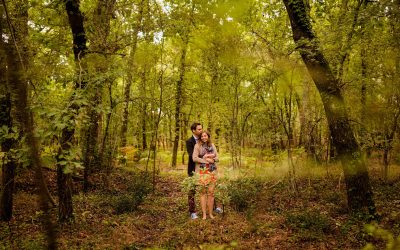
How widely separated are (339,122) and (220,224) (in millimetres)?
3435

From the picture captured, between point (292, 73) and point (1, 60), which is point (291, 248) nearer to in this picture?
point (292, 73)

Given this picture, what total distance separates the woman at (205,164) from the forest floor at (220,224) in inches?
19.5

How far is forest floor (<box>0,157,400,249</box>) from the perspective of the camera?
5.94 metres

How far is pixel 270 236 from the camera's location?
20.6 feet

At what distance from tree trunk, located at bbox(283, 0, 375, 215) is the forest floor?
517 mm

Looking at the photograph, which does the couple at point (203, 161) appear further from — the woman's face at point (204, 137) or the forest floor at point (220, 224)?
the forest floor at point (220, 224)

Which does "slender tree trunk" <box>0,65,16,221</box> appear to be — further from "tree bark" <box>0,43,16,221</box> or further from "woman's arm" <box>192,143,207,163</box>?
"woman's arm" <box>192,143,207,163</box>

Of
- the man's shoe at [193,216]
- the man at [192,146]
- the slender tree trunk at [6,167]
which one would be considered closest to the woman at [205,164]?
the man at [192,146]

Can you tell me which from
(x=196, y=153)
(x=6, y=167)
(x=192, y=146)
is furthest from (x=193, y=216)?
(x=6, y=167)

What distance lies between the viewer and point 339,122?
7.16 meters

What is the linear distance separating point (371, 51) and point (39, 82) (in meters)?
8.44

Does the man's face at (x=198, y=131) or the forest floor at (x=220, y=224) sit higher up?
the man's face at (x=198, y=131)

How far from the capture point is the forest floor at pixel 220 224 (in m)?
5.94

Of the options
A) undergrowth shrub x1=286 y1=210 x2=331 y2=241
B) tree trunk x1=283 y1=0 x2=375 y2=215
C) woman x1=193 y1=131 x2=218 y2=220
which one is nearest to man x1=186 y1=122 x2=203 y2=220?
woman x1=193 y1=131 x2=218 y2=220
